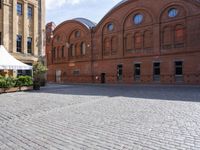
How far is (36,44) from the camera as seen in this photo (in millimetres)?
25547

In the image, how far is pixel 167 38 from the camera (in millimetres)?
29391

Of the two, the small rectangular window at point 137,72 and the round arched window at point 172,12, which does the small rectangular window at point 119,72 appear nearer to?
the small rectangular window at point 137,72

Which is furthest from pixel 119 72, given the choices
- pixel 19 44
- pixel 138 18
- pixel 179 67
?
pixel 19 44

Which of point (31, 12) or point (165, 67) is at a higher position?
point (31, 12)

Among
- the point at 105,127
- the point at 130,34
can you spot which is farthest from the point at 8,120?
the point at 130,34

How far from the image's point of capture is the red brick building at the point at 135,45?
27469 mm

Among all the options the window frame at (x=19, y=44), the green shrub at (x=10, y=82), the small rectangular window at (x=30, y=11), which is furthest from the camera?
the small rectangular window at (x=30, y=11)

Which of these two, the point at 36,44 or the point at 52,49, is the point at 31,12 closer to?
the point at 36,44

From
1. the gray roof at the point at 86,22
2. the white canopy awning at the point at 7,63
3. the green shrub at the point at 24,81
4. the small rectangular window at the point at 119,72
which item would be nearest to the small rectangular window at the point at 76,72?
the gray roof at the point at 86,22

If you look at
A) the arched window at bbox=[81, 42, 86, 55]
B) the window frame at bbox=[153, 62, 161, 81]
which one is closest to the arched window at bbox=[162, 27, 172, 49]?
the window frame at bbox=[153, 62, 161, 81]

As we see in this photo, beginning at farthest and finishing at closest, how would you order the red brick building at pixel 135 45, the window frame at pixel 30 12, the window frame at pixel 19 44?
1. the red brick building at pixel 135 45
2. the window frame at pixel 30 12
3. the window frame at pixel 19 44

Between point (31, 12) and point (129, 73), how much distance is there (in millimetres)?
16062

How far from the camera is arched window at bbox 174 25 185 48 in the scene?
2809 cm

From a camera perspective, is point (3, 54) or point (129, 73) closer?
point (3, 54)
